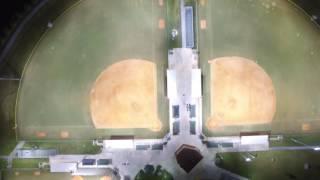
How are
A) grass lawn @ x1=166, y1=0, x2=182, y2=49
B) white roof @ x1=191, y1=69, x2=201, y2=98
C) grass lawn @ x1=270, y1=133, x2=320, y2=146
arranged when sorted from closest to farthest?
white roof @ x1=191, y1=69, x2=201, y2=98
grass lawn @ x1=166, y1=0, x2=182, y2=49
grass lawn @ x1=270, y1=133, x2=320, y2=146

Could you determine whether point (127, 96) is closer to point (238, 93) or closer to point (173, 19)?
point (173, 19)

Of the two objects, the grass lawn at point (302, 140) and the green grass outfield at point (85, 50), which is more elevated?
the green grass outfield at point (85, 50)

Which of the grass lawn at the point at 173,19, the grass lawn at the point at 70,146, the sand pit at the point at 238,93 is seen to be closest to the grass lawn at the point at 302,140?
the sand pit at the point at 238,93

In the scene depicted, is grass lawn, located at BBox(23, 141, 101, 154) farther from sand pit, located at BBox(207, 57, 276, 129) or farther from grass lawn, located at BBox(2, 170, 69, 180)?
sand pit, located at BBox(207, 57, 276, 129)

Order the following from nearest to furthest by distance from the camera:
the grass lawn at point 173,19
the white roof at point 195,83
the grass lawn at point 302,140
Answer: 1. the white roof at point 195,83
2. the grass lawn at point 173,19
3. the grass lawn at point 302,140

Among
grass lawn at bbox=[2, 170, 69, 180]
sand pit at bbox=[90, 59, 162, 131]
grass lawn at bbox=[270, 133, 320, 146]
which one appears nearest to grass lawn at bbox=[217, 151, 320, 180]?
grass lawn at bbox=[270, 133, 320, 146]

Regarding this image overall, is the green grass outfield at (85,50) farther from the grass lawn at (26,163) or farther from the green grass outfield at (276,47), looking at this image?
the green grass outfield at (276,47)

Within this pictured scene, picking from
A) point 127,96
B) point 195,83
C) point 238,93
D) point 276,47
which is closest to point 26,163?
point 127,96
